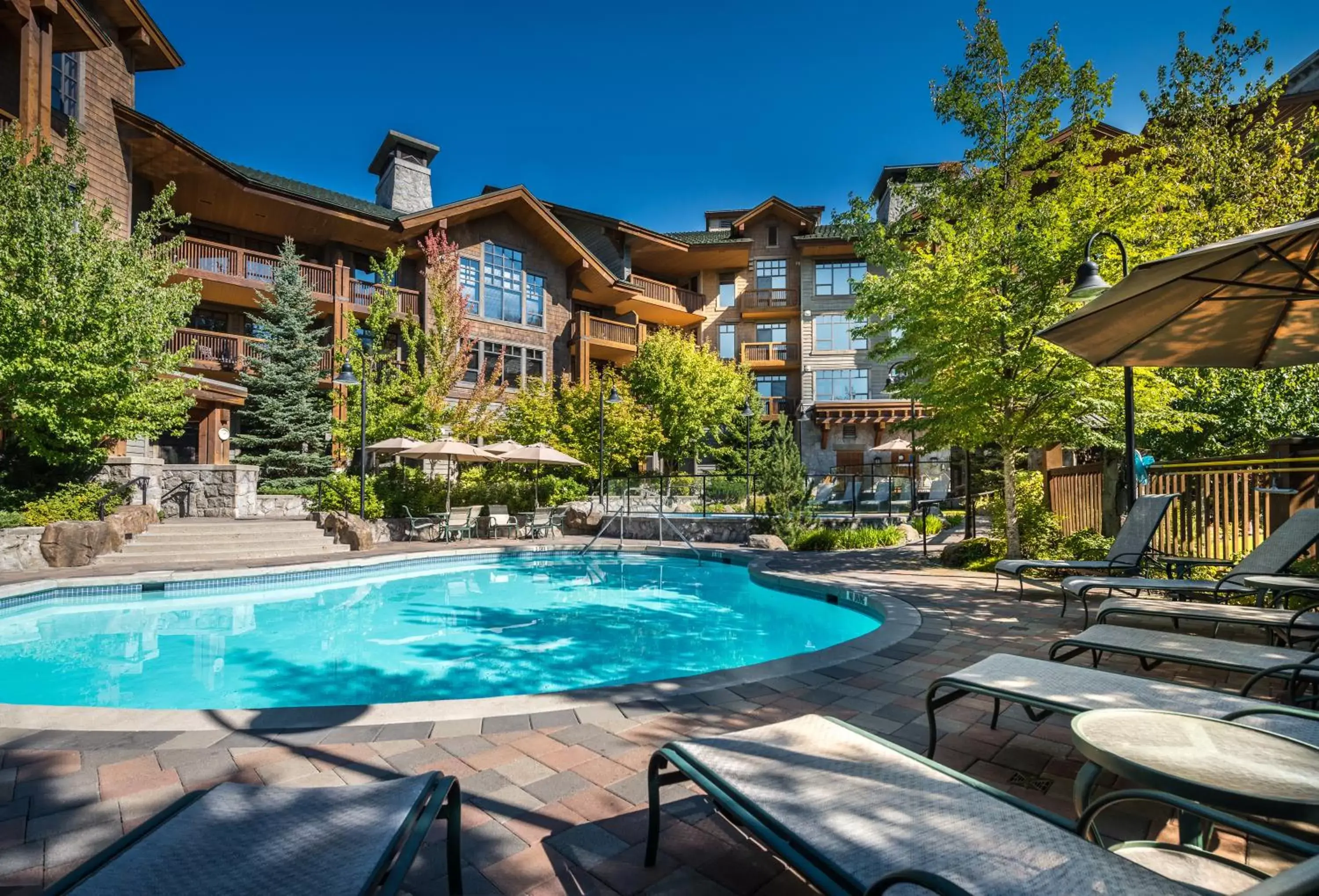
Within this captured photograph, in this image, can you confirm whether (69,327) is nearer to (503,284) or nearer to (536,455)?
(536,455)

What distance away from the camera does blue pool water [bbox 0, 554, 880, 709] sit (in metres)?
5.62

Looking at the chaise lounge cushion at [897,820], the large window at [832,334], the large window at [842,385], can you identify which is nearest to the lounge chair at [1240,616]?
the chaise lounge cushion at [897,820]

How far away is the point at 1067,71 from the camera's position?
32.0 feet

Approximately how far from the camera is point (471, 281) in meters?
23.1

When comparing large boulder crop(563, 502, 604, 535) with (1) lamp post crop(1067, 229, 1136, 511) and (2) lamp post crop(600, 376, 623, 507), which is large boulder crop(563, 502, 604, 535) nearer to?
(2) lamp post crop(600, 376, 623, 507)

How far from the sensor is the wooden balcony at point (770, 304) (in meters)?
30.8

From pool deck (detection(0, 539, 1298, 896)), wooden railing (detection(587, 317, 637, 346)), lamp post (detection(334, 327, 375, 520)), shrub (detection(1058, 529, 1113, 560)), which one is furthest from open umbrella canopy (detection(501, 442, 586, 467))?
pool deck (detection(0, 539, 1298, 896))

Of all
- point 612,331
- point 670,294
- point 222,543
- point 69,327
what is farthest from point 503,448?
point 670,294

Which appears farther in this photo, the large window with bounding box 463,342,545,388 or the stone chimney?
the stone chimney

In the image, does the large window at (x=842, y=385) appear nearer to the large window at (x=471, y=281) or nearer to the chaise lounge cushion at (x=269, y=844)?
the large window at (x=471, y=281)

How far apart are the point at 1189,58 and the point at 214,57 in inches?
968

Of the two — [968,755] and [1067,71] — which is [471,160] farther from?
[968,755]

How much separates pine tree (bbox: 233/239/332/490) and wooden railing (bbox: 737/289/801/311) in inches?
776

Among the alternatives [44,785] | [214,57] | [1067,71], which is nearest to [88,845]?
[44,785]
